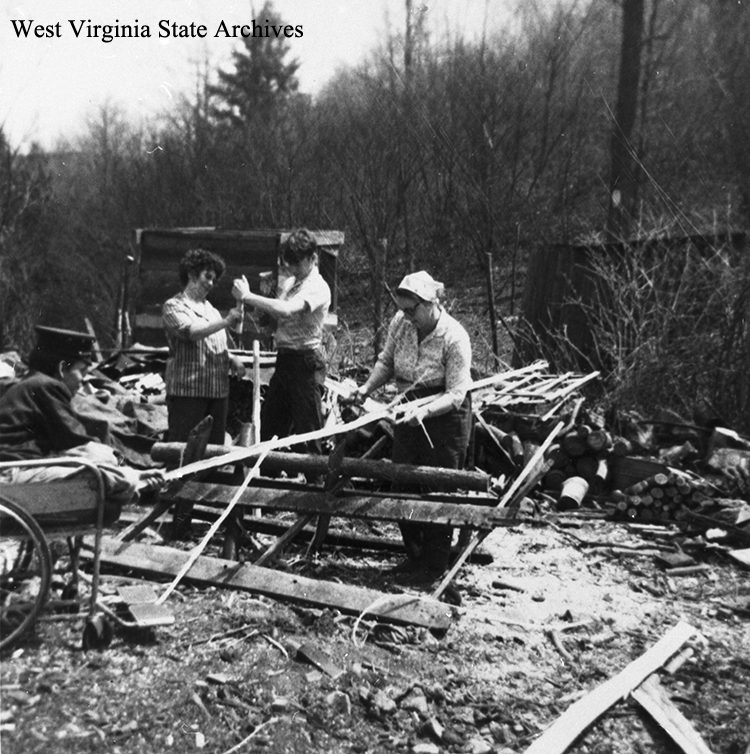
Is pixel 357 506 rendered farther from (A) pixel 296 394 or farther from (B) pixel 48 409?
(B) pixel 48 409

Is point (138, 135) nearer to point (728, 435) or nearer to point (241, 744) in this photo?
point (728, 435)

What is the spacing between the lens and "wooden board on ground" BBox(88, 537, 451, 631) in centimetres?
493

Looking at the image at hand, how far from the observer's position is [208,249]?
1427 centimetres

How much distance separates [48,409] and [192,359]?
187cm

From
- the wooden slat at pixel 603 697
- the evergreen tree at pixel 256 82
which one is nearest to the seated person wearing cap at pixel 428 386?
the wooden slat at pixel 603 697

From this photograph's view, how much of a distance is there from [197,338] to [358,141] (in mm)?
13648

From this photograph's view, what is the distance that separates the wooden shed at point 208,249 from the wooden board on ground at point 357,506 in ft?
27.2

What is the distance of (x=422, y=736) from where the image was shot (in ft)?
12.7

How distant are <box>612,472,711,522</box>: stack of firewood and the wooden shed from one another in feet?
23.6

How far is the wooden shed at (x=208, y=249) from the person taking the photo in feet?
46.9

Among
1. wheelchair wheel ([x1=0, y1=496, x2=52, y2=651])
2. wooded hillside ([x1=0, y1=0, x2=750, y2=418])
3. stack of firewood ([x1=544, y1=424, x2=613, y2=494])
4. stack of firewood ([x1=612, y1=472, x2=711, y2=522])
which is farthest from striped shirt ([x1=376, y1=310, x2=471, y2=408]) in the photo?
wooded hillside ([x1=0, y1=0, x2=750, y2=418])

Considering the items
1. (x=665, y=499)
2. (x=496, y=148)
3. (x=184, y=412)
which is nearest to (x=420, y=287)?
(x=184, y=412)

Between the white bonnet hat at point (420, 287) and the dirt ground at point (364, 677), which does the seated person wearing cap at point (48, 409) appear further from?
the white bonnet hat at point (420, 287)

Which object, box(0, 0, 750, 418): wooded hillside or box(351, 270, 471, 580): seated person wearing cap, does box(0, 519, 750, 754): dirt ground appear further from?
box(0, 0, 750, 418): wooded hillside
